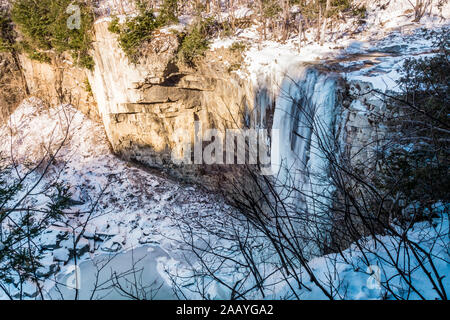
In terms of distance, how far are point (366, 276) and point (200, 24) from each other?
1027 centimetres

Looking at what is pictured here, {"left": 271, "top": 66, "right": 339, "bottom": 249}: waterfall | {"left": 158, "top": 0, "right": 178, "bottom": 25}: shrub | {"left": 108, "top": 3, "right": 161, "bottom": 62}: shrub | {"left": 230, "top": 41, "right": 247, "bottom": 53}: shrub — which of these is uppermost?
{"left": 158, "top": 0, "right": 178, "bottom": 25}: shrub

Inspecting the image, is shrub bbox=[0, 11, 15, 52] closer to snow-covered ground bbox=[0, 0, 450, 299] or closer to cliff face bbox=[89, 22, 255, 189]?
snow-covered ground bbox=[0, 0, 450, 299]

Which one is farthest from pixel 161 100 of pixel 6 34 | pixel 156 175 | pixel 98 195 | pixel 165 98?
pixel 6 34

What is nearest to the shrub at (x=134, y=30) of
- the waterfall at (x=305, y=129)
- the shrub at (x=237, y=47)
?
the shrub at (x=237, y=47)

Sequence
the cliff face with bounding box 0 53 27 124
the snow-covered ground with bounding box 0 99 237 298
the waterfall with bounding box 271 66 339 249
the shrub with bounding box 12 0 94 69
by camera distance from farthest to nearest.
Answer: the cliff face with bounding box 0 53 27 124 → the shrub with bounding box 12 0 94 69 → the snow-covered ground with bounding box 0 99 237 298 → the waterfall with bounding box 271 66 339 249

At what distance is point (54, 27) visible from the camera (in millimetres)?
12164

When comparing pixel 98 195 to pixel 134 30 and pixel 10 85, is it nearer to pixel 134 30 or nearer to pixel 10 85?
pixel 134 30

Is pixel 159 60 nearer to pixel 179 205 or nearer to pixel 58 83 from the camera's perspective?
pixel 179 205

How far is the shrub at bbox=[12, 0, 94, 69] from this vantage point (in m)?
11.6

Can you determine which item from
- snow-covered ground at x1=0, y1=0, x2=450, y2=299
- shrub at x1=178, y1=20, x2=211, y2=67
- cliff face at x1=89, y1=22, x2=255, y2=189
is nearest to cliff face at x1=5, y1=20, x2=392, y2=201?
cliff face at x1=89, y1=22, x2=255, y2=189

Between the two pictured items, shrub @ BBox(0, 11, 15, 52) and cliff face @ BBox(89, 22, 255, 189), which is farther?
shrub @ BBox(0, 11, 15, 52)

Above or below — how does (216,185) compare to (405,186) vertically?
below
